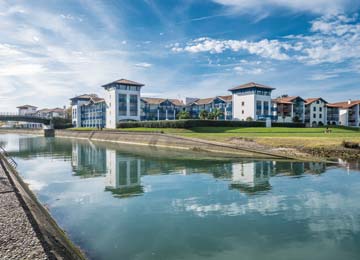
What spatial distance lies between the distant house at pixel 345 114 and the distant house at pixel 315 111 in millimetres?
3465

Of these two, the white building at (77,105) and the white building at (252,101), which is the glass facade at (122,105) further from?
the white building at (252,101)

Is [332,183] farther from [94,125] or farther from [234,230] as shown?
[94,125]

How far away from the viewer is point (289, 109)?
3927 inches

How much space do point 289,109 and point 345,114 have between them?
960 inches

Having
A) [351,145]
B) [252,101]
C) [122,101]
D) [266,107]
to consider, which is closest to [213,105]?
[252,101]

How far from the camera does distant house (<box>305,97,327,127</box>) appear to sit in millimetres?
102938

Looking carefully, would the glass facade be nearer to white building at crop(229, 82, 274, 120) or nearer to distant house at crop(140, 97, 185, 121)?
distant house at crop(140, 97, 185, 121)

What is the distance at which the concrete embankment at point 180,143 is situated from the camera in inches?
1490

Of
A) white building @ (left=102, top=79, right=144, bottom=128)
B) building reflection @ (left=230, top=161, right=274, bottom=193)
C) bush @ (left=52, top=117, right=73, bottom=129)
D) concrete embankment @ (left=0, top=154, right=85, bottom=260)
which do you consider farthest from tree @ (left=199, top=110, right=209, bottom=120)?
concrete embankment @ (left=0, top=154, right=85, bottom=260)

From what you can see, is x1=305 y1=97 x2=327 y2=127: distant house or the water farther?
x1=305 y1=97 x2=327 y2=127: distant house

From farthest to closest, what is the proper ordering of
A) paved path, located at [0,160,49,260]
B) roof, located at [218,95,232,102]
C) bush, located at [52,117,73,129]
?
bush, located at [52,117,73,129] < roof, located at [218,95,232,102] < paved path, located at [0,160,49,260]

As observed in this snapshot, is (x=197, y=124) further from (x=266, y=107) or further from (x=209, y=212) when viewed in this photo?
(x=209, y=212)

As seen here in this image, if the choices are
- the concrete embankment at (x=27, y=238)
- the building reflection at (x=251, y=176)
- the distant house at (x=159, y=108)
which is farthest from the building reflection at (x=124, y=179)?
the distant house at (x=159, y=108)

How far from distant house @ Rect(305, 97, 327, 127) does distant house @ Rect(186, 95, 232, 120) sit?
27064 mm
